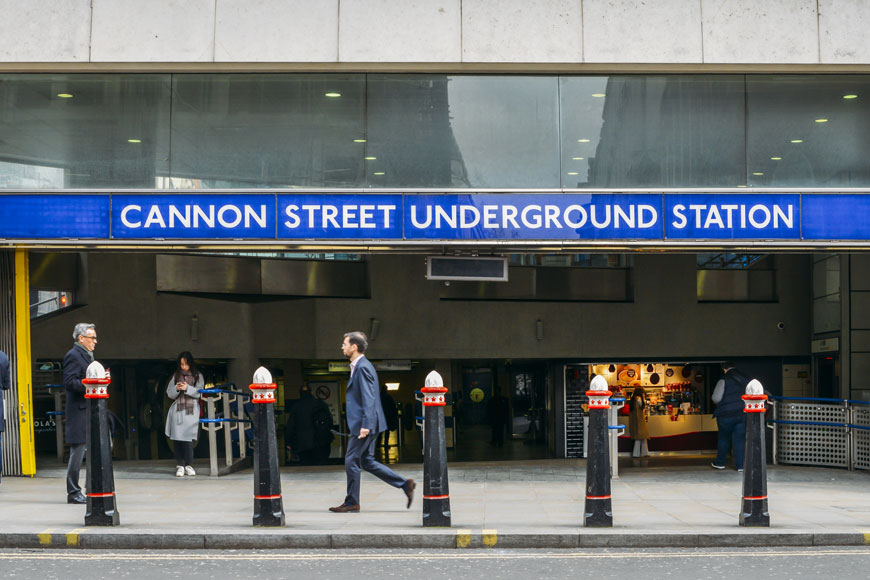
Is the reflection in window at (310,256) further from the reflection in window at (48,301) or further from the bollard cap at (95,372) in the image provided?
the bollard cap at (95,372)

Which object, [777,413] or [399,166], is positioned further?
[777,413]

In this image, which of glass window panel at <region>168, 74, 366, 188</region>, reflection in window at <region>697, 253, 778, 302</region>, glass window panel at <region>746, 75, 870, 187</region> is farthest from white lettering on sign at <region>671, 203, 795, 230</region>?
reflection in window at <region>697, 253, 778, 302</region>

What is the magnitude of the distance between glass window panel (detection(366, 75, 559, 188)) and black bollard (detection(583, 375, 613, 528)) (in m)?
4.21

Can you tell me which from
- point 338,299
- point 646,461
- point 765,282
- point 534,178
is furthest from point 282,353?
point 765,282

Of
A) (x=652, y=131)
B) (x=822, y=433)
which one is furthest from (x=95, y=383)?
(x=822, y=433)

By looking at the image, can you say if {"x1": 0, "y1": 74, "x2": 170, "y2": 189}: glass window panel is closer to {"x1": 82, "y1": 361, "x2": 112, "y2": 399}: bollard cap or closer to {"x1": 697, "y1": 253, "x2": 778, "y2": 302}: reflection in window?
{"x1": 82, "y1": 361, "x2": 112, "y2": 399}: bollard cap

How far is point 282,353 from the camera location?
59.4ft

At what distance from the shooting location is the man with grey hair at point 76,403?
360 inches

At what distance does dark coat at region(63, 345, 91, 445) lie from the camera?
9.14 metres

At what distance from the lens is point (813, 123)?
11812 mm

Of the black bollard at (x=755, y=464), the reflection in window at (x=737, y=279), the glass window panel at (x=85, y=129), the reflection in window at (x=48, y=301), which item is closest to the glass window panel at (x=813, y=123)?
the black bollard at (x=755, y=464)

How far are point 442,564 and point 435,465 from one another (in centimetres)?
109

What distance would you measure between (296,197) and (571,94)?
347 centimetres

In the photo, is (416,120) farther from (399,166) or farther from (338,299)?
(338,299)
